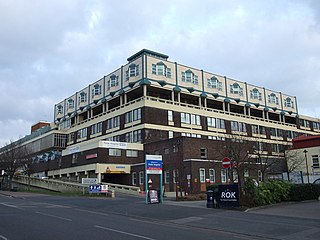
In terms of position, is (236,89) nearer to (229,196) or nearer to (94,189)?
(94,189)

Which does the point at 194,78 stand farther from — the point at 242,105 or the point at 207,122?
the point at 242,105

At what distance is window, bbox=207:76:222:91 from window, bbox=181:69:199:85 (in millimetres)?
3325

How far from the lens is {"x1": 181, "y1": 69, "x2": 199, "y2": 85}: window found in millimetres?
63688

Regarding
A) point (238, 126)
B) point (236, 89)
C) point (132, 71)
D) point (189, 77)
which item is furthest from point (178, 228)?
point (236, 89)

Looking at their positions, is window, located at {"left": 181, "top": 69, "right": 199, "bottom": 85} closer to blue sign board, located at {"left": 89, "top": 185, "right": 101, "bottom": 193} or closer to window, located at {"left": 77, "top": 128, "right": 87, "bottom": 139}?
window, located at {"left": 77, "top": 128, "right": 87, "bottom": 139}

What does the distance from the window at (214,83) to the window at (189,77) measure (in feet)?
10.9

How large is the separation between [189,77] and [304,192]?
41.0m

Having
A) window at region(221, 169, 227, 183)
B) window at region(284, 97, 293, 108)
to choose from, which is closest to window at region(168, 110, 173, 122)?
window at region(221, 169, 227, 183)

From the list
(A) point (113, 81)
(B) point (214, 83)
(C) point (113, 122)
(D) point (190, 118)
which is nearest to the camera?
(D) point (190, 118)

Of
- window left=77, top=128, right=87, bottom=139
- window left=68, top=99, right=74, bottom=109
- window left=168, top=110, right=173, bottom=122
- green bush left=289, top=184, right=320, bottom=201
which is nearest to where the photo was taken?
green bush left=289, top=184, right=320, bottom=201

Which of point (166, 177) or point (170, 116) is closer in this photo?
point (166, 177)

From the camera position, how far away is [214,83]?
68.5 metres

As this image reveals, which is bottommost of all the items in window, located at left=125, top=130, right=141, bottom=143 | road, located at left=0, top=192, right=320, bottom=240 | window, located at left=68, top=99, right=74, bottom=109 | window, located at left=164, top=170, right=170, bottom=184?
road, located at left=0, top=192, right=320, bottom=240

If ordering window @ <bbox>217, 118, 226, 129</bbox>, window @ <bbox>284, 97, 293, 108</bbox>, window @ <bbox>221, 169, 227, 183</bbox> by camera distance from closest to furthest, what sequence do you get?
window @ <bbox>221, 169, 227, 183</bbox> < window @ <bbox>217, 118, 226, 129</bbox> < window @ <bbox>284, 97, 293, 108</bbox>
